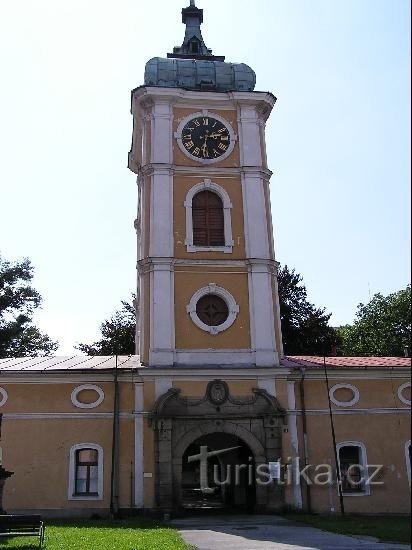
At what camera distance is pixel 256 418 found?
20062 millimetres

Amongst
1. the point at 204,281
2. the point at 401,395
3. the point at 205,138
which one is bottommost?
the point at 401,395

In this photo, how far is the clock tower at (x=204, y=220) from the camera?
21.1m

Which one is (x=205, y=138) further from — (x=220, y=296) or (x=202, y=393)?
(x=202, y=393)

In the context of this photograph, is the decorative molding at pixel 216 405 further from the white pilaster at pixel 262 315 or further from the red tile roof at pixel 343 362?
the red tile roof at pixel 343 362

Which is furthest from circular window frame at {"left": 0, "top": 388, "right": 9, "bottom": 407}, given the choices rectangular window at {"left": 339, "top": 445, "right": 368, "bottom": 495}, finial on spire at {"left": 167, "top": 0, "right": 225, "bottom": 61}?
finial on spire at {"left": 167, "top": 0, "right": 225, "bottom": 61}

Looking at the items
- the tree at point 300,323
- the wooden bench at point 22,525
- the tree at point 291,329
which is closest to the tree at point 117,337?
the tree at point 291,329

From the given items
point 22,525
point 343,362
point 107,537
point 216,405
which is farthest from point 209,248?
point 22,525

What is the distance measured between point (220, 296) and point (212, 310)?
590 millimetres

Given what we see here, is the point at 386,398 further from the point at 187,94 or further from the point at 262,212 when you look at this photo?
the point at 187,94

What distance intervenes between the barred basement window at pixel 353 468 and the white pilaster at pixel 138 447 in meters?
6.54

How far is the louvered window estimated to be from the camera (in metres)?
22.6

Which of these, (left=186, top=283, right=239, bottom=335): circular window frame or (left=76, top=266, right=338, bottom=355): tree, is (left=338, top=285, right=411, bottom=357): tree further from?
(left=186, top=283, right=239, bottom=335): circular window frame

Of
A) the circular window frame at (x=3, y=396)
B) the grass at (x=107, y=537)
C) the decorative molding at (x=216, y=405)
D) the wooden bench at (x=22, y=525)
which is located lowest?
the grass at (x=107, y=537)

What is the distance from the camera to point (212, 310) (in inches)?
850
